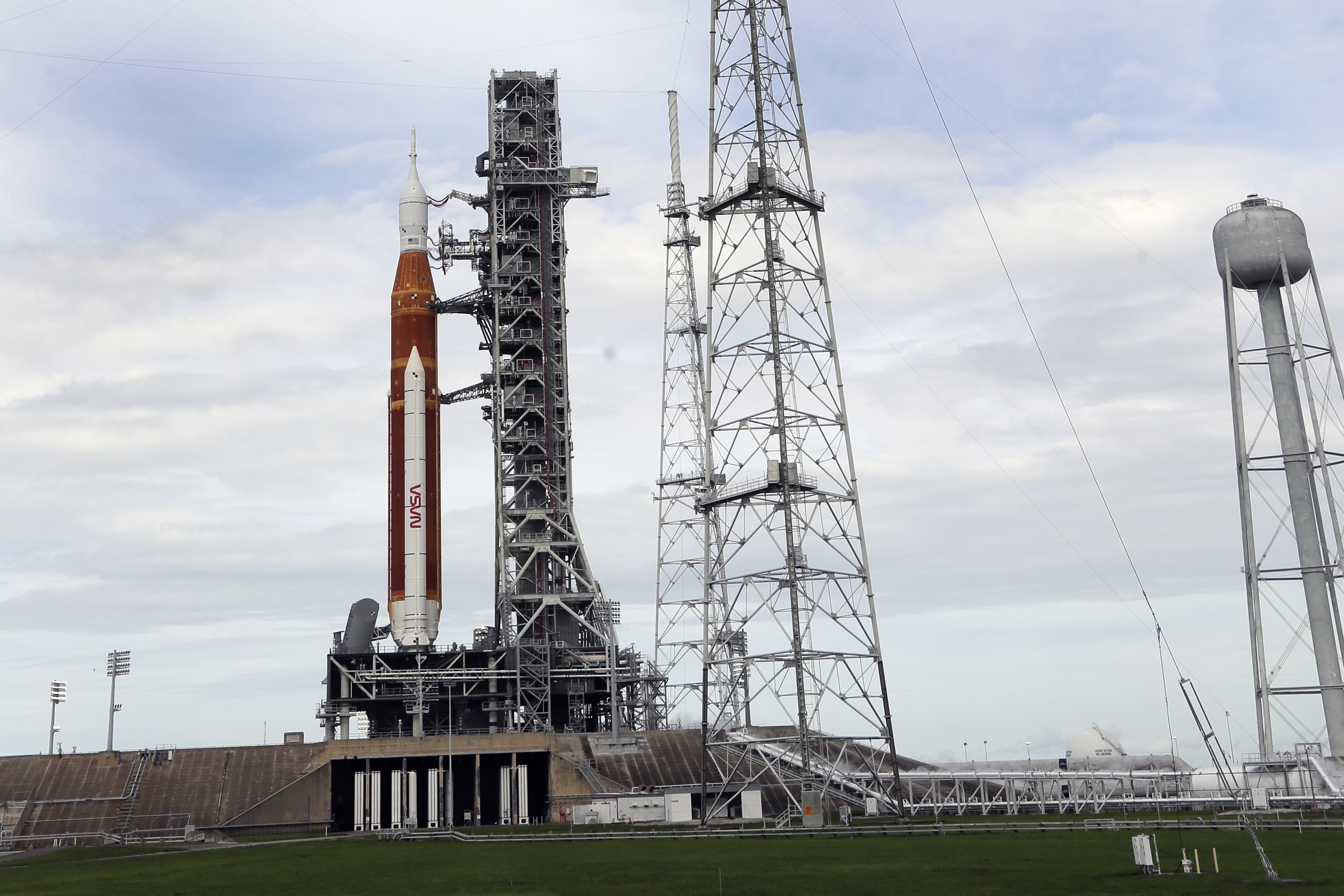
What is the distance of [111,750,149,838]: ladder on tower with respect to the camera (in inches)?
3142

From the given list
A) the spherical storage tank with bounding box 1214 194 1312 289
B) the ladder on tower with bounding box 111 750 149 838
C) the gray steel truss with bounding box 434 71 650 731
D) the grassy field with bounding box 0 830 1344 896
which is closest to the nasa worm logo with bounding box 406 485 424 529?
the gray steel truss with bounding box 434 71 650 731

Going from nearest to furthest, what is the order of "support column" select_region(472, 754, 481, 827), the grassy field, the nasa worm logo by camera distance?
the grassy field, "support column" select_region(472, 754, 481, 827), the nasa worm logo

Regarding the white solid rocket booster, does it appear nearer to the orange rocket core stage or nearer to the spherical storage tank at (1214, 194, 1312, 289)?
the orange rocket core stage

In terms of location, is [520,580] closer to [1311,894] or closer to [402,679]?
[402,679]

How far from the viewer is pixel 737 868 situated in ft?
139

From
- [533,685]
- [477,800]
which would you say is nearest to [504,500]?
[533,685]

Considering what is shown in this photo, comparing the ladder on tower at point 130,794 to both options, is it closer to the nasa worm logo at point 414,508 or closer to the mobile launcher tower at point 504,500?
the mobile launcher tower at point 504,500

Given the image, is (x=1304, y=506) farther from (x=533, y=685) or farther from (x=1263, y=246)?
(x=533, y=685)

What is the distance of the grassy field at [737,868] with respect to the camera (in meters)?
35.3

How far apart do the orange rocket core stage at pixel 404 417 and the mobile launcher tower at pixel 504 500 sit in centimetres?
12

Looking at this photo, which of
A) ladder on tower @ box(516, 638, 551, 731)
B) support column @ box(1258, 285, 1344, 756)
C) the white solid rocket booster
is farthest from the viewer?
the white solid rocket booster

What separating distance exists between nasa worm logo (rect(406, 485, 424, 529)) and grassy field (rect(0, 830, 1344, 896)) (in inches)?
1421

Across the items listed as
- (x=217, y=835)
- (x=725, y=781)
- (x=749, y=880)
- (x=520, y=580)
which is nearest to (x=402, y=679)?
(x=520, y=580)

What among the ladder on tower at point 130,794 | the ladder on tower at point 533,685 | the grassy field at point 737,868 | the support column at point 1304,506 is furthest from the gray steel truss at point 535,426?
the support column at point 1304,506
